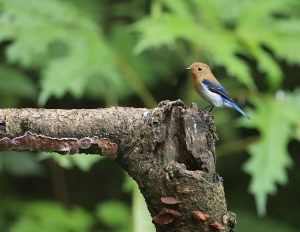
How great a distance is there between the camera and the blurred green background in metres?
2.59

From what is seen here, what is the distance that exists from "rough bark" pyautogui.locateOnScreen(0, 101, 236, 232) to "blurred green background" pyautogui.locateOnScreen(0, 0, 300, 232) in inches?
32.1

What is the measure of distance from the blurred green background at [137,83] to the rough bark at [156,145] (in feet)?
2.68

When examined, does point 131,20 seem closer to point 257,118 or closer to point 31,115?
point 257,118

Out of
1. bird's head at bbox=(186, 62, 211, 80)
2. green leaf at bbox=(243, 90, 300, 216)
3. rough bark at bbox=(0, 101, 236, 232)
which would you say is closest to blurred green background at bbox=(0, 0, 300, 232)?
green leaf at bbox=(243, 90, 300, 216)

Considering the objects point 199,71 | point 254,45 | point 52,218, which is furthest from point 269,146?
point 52,218

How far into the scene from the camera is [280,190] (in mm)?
3855

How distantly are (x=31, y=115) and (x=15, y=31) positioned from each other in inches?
54.3

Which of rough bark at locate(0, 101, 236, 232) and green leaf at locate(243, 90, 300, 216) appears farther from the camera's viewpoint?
green leaf at locate(243, 90, 300, 216)

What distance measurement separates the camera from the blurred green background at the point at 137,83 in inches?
102

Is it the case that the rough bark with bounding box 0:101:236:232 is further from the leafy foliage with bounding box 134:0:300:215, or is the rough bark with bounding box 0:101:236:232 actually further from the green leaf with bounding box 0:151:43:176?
the green leaf with bounding box 0:151:43:176

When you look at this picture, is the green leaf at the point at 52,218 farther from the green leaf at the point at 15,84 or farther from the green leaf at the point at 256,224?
the green leaf at the point at 256,224

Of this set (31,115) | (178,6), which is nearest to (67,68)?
(178,6)

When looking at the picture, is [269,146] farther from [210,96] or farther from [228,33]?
[210,96]

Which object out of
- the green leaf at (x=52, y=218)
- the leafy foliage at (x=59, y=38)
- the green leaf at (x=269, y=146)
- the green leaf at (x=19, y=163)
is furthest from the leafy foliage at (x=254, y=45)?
the green leaf at (x=19, y=163)
